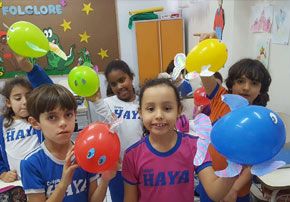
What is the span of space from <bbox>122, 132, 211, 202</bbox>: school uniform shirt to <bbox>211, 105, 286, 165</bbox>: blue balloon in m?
0.39

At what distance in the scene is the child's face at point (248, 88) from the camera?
4.44ft

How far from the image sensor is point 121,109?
1541 millimetres

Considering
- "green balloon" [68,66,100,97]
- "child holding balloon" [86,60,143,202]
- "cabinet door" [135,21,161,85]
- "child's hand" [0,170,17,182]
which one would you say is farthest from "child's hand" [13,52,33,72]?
"cabinet door" [135,21,161,85]

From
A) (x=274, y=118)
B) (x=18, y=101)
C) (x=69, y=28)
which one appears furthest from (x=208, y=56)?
(x=69, y=28)

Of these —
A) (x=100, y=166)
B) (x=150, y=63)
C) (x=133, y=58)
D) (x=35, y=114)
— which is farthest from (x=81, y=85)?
(x=133, y=58)

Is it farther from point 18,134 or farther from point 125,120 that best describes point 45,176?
point 18,134

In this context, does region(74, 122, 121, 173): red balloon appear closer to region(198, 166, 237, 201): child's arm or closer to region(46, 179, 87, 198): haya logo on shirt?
region(46, 179, 87, 198): haya logo on shirt

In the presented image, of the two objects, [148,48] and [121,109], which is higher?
[148,48]

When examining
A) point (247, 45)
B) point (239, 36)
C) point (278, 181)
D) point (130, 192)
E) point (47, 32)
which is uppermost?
point (47, 32)

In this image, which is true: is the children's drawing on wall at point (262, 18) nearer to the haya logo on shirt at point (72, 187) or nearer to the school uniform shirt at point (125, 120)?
the school uniform shirt at point (125, 120)

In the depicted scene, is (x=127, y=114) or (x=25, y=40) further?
(x=127, y=114)

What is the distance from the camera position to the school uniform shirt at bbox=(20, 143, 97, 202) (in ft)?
3.08

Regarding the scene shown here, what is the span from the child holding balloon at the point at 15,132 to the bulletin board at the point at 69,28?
9.59ft

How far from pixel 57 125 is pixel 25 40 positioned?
589mm
